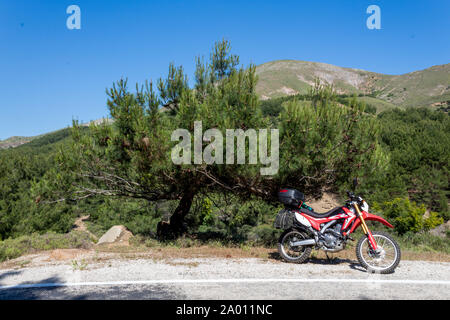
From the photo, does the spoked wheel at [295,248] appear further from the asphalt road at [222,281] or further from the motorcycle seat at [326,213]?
the motorcycle seat at [326,213]

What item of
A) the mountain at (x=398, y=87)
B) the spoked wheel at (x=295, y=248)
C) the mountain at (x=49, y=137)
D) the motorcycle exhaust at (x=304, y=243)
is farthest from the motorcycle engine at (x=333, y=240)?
the mountain at (x=398, y=87)

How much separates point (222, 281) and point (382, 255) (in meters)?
2.64

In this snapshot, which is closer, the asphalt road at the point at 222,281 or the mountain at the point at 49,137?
the asphalt road at the point at 222,281

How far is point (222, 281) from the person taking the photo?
432cm

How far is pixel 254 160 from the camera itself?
7.30 meters

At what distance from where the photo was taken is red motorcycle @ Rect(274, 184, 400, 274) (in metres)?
5.13

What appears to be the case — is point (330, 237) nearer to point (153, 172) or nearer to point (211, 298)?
point (211, 298)

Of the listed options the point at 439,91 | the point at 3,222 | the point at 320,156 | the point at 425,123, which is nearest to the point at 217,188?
the point at 320,156

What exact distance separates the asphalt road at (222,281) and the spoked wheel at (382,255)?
157 mm

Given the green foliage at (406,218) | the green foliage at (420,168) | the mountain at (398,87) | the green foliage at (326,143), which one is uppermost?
the mountain at (398,87)

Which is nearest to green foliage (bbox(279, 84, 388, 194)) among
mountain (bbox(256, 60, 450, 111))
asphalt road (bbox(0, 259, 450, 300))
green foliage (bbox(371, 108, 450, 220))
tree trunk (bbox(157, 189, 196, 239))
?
asphalt road (bbox(0, 259, 450, 300))

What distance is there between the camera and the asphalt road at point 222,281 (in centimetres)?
379

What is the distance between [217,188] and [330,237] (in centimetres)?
453

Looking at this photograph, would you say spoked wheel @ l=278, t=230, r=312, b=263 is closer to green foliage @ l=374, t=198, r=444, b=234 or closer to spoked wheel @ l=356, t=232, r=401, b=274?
spoked wheel @ l=356, t=232, r=401, b=274
